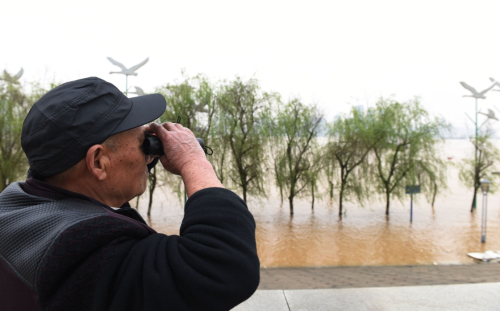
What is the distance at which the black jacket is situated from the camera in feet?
2.66

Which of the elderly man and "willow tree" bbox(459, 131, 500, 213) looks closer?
the elderly man

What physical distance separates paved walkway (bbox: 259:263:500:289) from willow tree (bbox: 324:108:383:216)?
9745 millimetres

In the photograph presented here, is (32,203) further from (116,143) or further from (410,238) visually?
(410,238)

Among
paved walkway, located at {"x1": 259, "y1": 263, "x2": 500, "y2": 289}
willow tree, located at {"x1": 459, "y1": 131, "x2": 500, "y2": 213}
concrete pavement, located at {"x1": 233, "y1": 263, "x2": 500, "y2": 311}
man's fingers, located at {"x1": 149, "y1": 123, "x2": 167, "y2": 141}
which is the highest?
man's fingers, located at {"x1": 149, "y1": 123, "x2": 167, "y2": 141}

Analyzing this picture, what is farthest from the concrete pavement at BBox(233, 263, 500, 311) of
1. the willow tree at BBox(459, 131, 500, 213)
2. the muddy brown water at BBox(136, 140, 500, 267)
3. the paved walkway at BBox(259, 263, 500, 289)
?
the willow tree at BBox(459, 131, 500, 213)

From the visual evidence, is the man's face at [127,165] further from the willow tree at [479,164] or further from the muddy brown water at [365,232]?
the willow tree at [479,164]

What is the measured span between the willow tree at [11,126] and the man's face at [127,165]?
64.3ft

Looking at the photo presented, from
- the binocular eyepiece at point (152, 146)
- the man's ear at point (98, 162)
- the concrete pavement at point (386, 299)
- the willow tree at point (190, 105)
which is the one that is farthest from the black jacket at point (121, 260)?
the willow tree at point (190, 105)

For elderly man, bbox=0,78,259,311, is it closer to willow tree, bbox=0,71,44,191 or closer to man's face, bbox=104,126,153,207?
man's face, bbox=104,126,153,207

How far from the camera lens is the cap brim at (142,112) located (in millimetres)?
942

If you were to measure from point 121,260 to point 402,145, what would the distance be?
2342cm

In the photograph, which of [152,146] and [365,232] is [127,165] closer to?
[152,146]

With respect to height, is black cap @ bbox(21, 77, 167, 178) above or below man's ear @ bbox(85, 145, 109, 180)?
above

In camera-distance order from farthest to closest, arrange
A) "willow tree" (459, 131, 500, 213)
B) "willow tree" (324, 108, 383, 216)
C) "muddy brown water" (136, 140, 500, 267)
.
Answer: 1. "willow tree" (459, 131, 500, 213)
2. "willow tree" (324, 108, 383, 216)
3. "muddy brown water" (136, 140, 500, 267)
